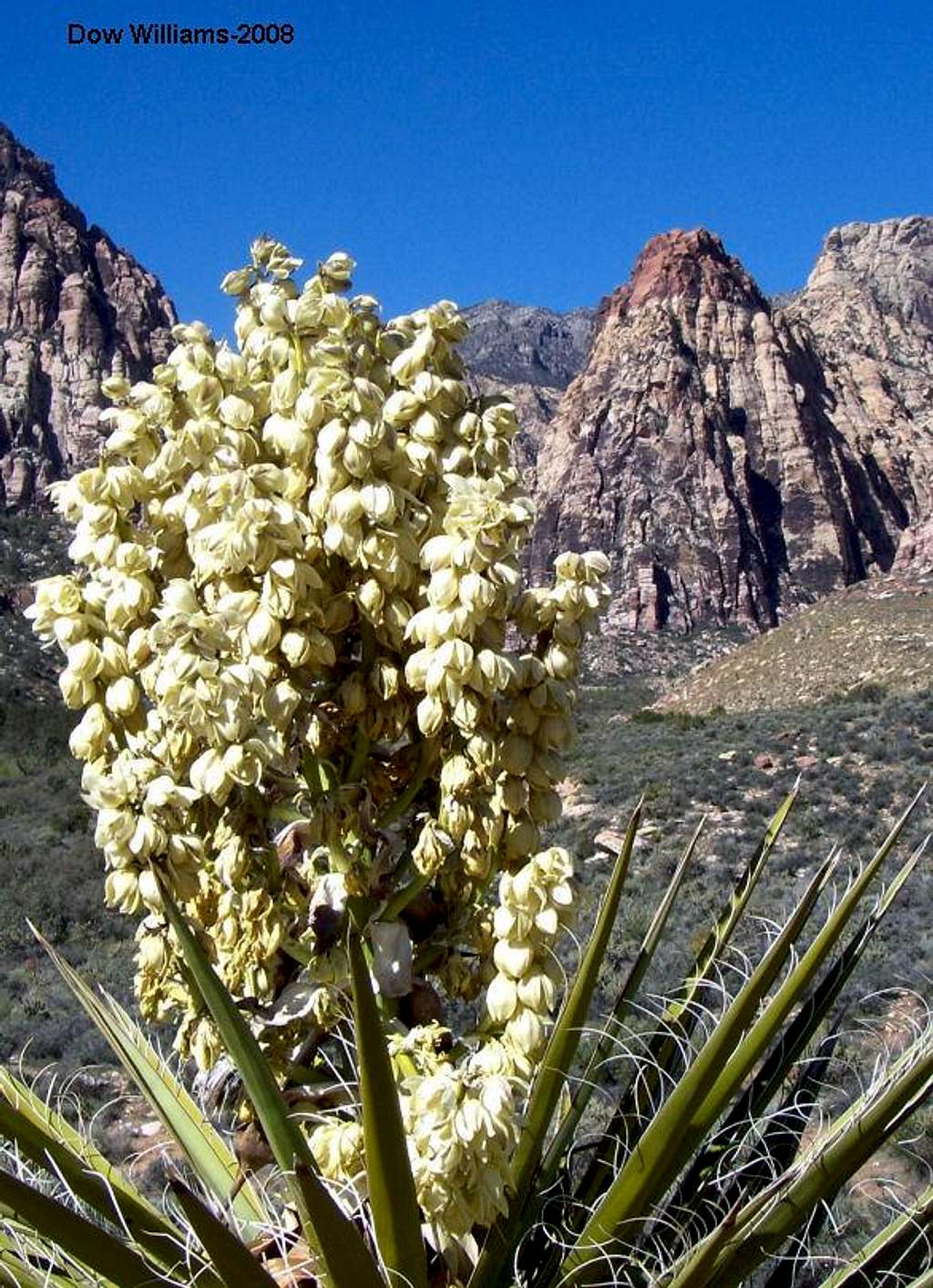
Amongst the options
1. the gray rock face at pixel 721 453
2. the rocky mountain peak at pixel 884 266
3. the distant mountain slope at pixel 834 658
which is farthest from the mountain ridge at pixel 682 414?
the distant mountain slope at pixel 834 658

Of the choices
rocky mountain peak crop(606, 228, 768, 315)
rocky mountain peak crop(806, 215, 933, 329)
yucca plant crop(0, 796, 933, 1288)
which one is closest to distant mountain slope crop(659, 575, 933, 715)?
yucca plant crop(0, 796, 933, 1288)

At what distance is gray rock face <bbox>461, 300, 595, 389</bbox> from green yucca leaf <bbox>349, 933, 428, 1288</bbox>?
3998 inches

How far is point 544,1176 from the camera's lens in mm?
1789

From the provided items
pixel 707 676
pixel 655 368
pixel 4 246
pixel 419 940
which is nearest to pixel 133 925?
pixel 419 940

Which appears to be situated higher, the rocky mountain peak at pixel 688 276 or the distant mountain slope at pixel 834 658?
the rocky mountain peak at pixel 688 276

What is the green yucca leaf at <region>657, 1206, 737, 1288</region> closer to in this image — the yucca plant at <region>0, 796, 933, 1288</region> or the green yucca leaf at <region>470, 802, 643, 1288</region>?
the yucca plant at <region>0, 796, 933, 1288</region>

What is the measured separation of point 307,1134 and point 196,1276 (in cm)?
32

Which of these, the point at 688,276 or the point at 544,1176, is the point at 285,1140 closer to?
the point at 544,1176

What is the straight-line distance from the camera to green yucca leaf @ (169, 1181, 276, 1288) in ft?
3.93

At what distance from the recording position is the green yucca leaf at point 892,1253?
171cm

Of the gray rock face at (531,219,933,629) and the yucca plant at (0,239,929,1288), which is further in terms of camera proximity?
the gray rock face at (531,219,933,629)

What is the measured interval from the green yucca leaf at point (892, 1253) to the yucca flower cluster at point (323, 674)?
63cm

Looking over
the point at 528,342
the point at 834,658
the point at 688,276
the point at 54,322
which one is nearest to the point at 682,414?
the point at 688,276

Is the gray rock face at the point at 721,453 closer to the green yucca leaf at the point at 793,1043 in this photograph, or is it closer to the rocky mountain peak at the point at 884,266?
the rocky mountain peak at the point at 884,266
